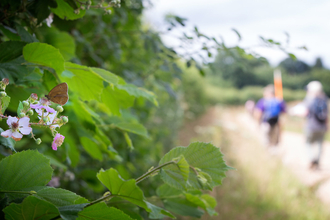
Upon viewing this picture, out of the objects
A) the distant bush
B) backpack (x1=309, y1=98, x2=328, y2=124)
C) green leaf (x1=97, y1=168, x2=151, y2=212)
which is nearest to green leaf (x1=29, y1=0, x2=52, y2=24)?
green leaf (x1=97, y1=168, x2=151, y2=212)

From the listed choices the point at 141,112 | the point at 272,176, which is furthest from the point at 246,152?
the point at 141,112

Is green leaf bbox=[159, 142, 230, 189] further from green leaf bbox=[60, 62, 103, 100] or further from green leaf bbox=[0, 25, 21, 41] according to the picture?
green leaf bbox=[0, 25, 21, 41]

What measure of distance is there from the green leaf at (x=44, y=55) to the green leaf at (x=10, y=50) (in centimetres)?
3

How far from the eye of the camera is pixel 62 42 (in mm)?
684

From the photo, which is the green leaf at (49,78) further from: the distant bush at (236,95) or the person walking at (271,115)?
the distant bush at (236,95)

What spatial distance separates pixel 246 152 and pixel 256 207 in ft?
9.22

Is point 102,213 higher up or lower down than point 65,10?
lower down

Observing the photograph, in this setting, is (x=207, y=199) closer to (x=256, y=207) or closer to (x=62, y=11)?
(x=62, y=11)

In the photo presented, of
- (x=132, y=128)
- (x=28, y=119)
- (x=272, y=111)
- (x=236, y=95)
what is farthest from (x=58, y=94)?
(x=236, y=95)

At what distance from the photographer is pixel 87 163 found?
149 centimetres

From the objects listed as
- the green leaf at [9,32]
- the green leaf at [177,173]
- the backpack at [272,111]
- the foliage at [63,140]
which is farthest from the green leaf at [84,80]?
the backpack at [272,111]

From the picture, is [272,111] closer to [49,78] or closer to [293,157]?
[293,157]

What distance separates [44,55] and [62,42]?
0.30 m

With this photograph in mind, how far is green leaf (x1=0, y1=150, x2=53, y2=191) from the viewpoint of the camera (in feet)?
1.08
